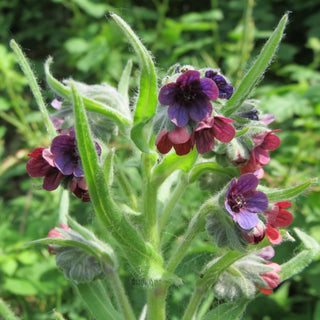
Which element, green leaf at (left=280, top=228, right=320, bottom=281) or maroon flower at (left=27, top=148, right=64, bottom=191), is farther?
green leaf at (left=280, top=228, right=320, bottom=281)

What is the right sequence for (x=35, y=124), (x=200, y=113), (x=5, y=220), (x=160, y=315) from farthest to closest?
(x=35, y=124), (x=5, y=220), (x=160, y=315), (x=200, y=113)

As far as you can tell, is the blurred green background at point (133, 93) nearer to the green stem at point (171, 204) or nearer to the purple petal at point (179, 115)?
the green stem at point (171, 204)

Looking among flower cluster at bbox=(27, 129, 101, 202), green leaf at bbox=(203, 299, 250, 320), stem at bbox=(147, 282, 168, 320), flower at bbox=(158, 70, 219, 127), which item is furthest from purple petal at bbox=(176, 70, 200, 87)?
green leaf at bbox=(203, 299, 250, 320)

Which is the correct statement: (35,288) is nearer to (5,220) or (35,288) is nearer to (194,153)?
(5,220)

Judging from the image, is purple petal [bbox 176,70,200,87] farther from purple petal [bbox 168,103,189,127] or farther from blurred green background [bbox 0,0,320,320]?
blurred green background [bbox 0,0,320,320]

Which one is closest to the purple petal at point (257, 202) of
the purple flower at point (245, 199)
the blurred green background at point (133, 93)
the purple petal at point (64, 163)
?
the purple flower at point (245, 199)

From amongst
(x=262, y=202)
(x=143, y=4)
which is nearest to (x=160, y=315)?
(x=262, y=202)
